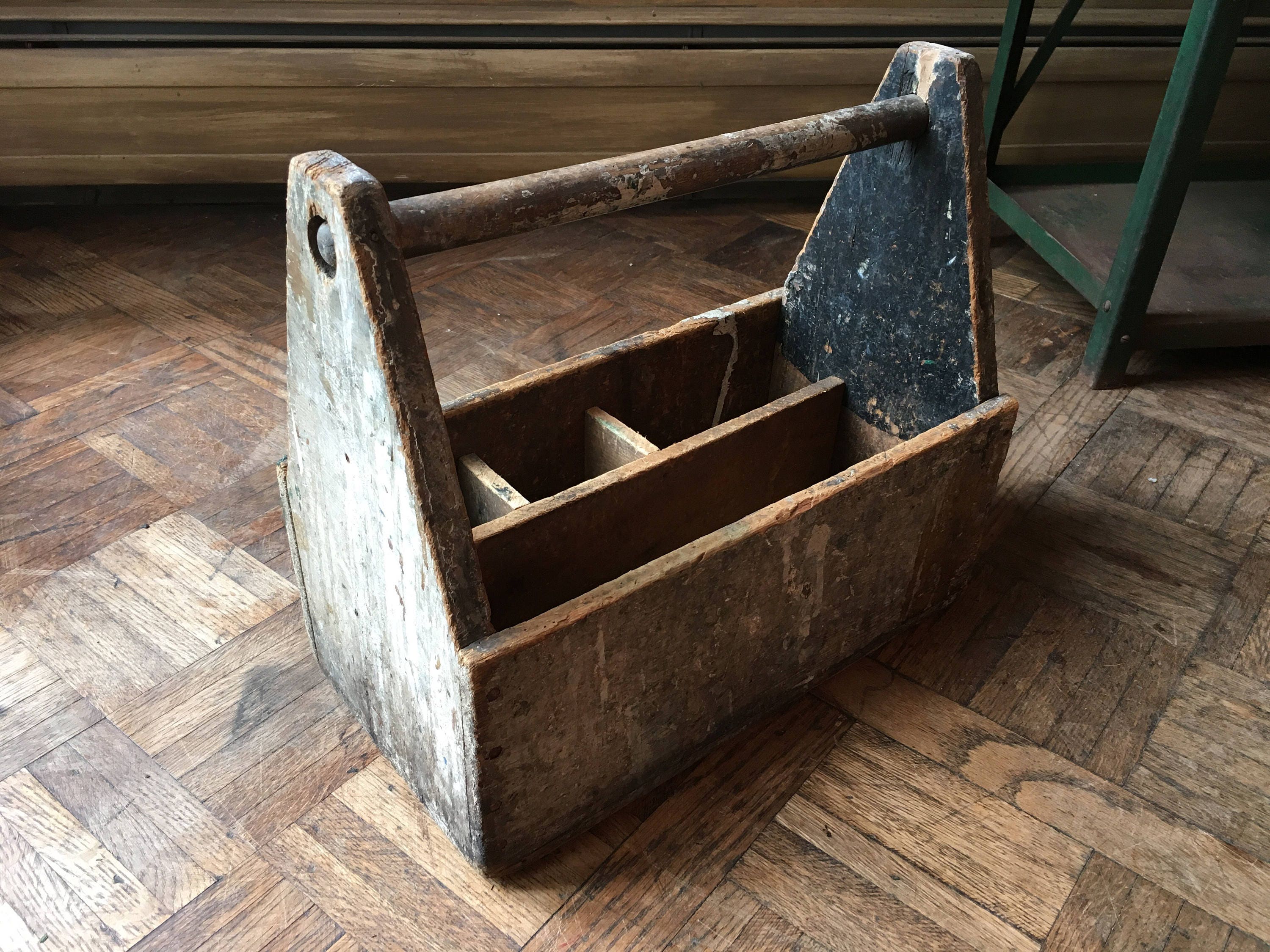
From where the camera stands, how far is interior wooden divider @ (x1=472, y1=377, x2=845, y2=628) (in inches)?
39.2

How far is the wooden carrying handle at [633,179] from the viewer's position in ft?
2.58

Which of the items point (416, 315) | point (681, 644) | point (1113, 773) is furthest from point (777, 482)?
point (416, 315)

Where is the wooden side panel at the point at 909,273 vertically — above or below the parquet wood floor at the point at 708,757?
above

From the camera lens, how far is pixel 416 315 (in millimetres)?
775

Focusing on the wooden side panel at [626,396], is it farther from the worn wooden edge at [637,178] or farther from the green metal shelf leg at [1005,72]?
the green metal shelf leg at [1005,72]

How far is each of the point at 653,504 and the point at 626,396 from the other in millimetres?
168

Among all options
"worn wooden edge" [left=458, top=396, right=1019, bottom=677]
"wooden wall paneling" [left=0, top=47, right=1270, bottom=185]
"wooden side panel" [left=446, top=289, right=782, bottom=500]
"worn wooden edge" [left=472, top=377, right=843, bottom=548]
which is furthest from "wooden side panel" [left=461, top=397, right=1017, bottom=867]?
"wooden wall paneling" [left=0, top=47, right=1270, bottom=185]

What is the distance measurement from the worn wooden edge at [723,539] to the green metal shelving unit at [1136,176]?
0.68 metres

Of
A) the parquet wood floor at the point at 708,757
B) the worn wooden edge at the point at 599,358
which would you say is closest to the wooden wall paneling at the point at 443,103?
the parquet wood floor at the point at 708,757

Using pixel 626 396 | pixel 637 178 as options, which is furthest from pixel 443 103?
pixel 637 178

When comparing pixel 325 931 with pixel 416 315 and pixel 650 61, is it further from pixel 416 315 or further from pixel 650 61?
pixel 650 61

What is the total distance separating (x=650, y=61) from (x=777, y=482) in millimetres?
1267

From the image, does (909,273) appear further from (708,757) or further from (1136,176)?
(1136,176)

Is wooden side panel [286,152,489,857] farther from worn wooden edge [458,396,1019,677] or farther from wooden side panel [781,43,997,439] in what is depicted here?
wooden side panel [781,43,997,439]
